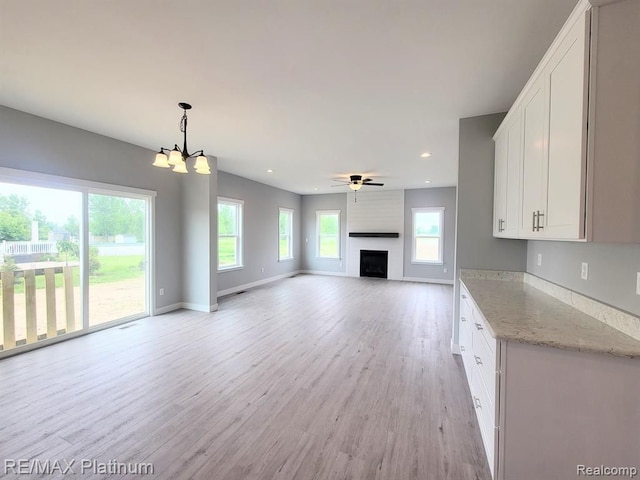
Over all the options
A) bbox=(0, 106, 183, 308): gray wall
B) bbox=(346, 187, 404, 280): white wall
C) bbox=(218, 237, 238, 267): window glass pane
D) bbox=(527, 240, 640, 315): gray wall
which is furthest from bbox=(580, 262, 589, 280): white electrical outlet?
bbox=(346, 187, 404, 280): white wall

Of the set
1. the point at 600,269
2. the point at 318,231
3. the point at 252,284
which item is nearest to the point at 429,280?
the point at 318,231

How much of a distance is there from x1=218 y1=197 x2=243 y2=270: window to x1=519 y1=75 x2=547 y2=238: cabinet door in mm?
5427

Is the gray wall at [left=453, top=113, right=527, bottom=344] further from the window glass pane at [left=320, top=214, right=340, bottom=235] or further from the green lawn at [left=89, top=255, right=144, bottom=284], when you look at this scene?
the window glass pane at [left=320, top=214, right=340, bottom=235]

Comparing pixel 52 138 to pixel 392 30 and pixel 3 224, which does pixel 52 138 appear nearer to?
pixel 3 224

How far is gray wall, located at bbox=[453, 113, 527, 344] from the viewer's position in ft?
10.00

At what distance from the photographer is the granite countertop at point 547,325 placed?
134cm

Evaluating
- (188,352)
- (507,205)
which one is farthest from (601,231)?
(188,352)

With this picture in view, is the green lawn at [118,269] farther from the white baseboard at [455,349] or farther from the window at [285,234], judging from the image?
the white baseboard at [455,349]

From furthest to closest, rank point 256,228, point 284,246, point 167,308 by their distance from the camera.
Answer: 1. point 284,246
2. point 256,228
3. point 167,308

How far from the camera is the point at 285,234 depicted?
29.3 ft

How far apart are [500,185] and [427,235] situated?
5535 mm

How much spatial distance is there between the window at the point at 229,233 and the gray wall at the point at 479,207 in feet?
15.7

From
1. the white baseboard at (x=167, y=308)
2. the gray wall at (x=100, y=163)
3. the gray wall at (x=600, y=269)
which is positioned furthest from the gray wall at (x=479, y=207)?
the white baseboard at (x=167, y=308)

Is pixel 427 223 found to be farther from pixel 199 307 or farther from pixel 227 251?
pixel 199 307
